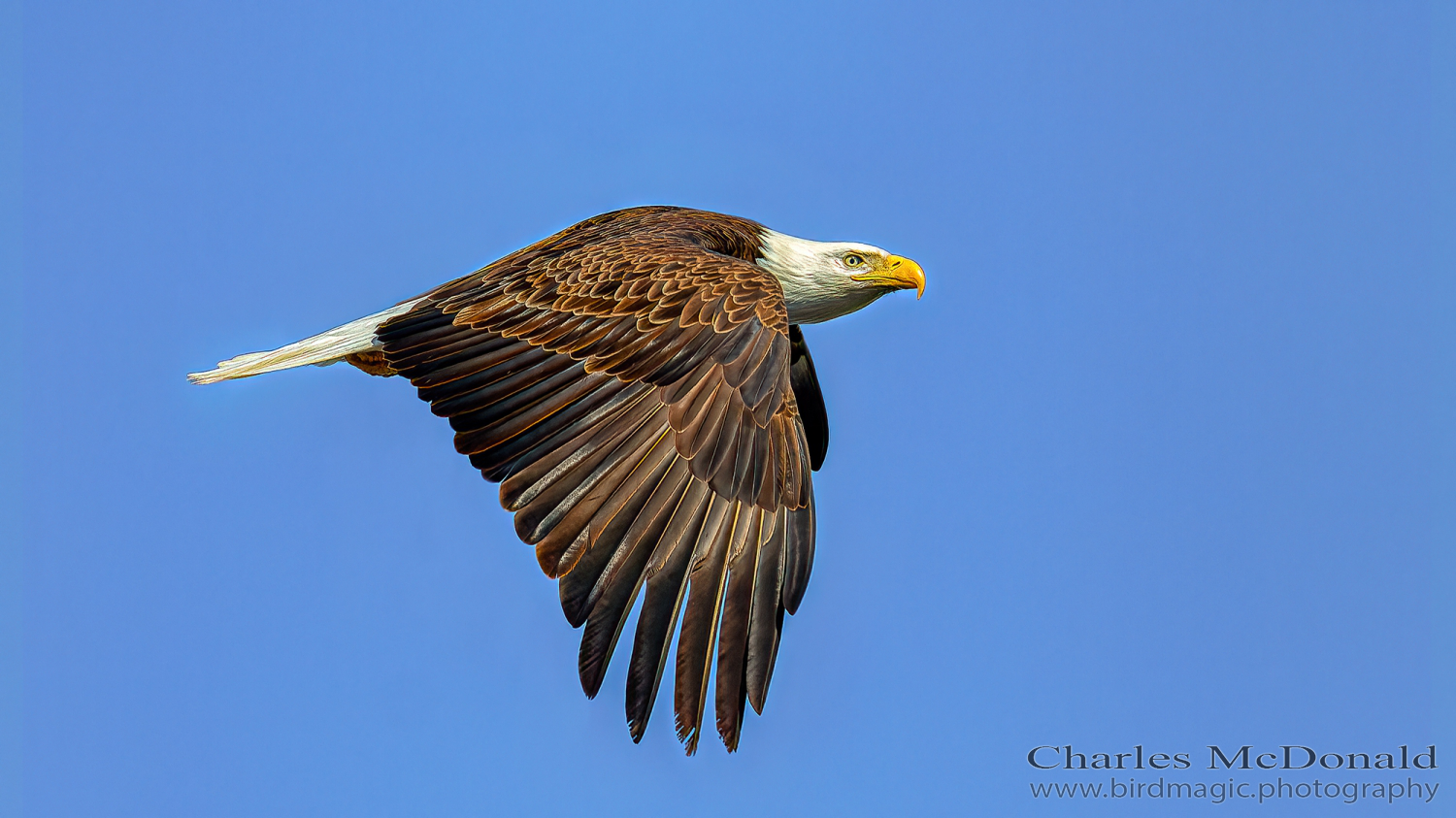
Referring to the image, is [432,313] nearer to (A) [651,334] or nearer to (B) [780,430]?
(A) [651,334]

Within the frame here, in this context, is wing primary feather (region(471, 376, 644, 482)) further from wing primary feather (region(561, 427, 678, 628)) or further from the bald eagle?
wing primary feather (region(561, 427, 678, 628))

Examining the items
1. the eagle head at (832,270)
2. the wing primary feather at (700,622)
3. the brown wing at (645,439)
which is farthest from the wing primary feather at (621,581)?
the eagle head at (832,270)

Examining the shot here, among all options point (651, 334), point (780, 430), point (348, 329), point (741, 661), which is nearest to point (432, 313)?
point (348, 329)

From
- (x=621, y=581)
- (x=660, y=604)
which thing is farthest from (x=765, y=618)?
(x=621, y=581)

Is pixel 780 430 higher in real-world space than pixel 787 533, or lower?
higher

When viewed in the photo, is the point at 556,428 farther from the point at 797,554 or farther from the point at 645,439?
the point at 797,554

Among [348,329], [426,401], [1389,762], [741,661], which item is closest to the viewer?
[741,661]

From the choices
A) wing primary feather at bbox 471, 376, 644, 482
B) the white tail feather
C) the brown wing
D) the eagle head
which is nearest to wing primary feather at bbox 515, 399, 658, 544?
the brown wing

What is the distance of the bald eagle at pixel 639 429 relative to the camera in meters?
5.83

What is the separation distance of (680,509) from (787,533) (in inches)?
21.2

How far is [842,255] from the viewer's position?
9.45 metres

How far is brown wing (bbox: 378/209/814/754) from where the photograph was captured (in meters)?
5.82

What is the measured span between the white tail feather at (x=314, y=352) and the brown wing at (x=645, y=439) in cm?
37

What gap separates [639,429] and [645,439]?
0.07 metres
